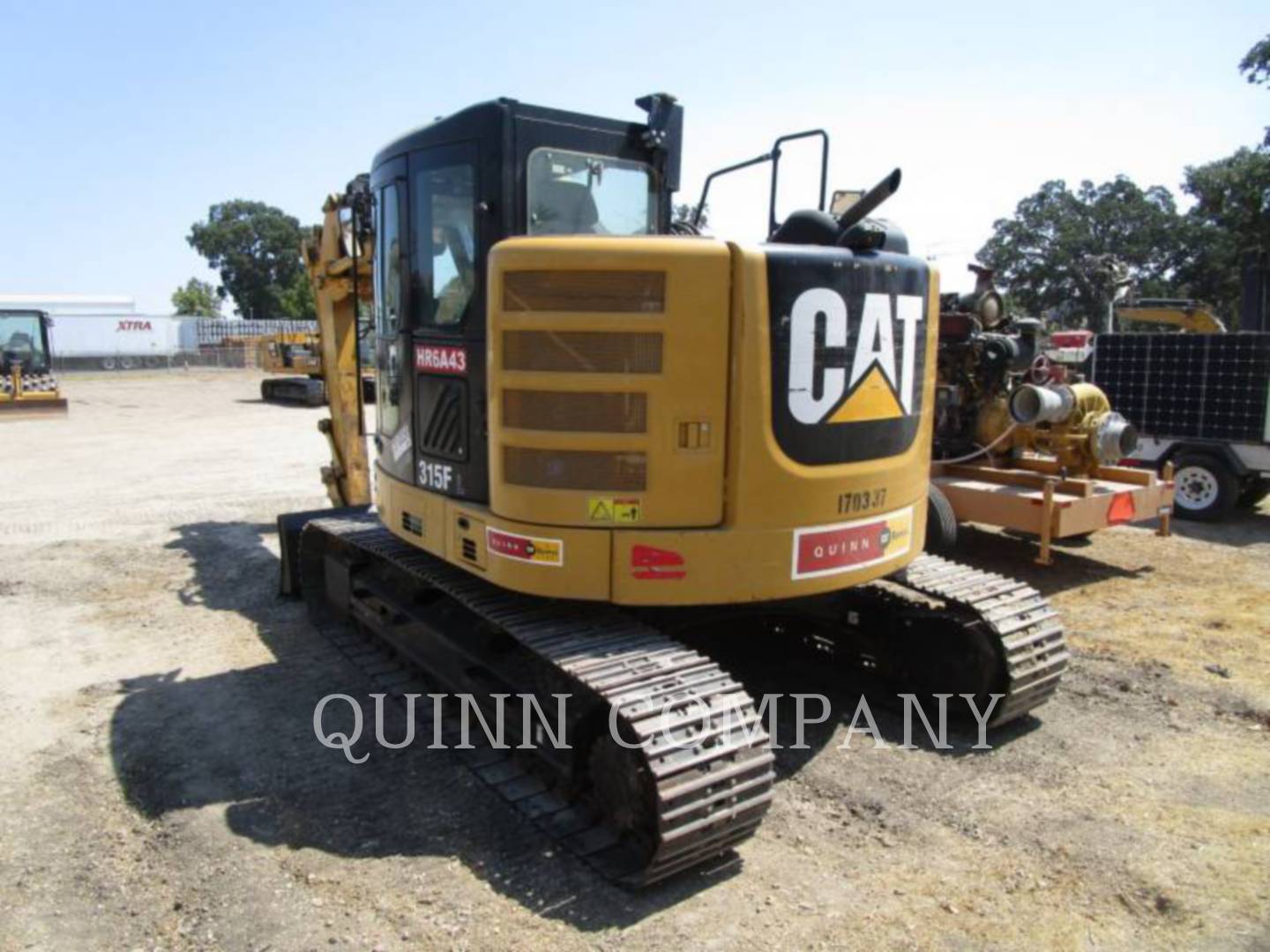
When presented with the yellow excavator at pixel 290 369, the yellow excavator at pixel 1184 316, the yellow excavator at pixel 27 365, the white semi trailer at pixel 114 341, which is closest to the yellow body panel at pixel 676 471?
the yellow excavator at pixel 1184 316

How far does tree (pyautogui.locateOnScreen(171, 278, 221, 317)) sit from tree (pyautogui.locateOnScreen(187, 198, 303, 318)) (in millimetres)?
1521

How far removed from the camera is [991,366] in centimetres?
939

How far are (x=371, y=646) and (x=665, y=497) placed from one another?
3.14m

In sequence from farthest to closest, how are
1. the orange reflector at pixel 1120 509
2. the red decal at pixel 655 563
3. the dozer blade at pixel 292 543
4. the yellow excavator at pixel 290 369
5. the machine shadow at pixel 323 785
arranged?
the yellow excavator at pixel 290 369, the orange reflector at pixel 1120 509, the dozer blade at pixel 292 543, the red decal at pixel 655 563, the machine shadow at pixel 323 785

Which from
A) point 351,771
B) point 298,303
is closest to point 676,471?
point 351,771

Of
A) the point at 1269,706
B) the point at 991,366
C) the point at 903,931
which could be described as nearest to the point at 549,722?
the point at 903,931

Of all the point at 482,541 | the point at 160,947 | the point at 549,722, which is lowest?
the point at 160,947

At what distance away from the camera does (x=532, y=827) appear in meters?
4.10

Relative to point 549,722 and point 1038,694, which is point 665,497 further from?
point 1038,694

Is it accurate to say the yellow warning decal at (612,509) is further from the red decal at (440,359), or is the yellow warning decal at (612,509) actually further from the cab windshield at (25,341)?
the cab windshield at (25,341)

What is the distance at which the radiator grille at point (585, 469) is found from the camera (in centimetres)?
386

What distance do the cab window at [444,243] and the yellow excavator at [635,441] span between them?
0.02m

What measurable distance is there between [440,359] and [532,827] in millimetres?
2100

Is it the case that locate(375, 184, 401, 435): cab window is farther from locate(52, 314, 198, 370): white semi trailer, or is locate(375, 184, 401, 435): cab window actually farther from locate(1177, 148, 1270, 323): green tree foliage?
locate(52, 314, 198, 370): white semi trailer
